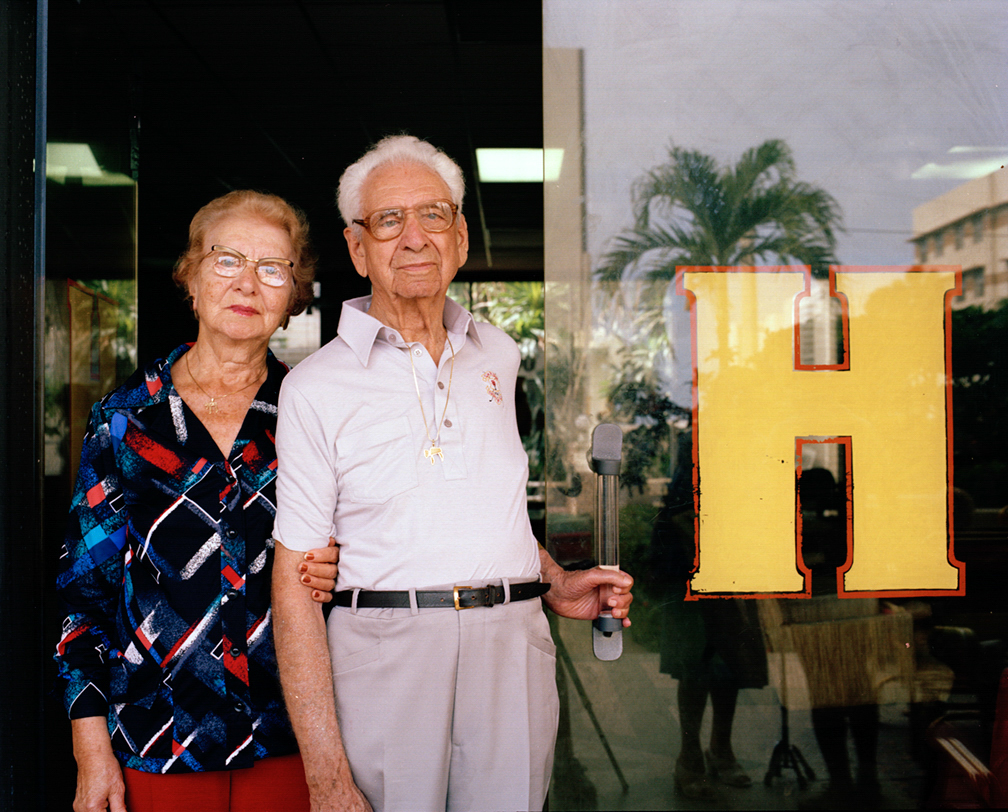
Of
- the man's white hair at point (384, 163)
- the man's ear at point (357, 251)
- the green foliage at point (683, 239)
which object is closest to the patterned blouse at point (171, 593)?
the man's ear at point (357, 251)

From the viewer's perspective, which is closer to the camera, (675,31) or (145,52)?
(675,31)

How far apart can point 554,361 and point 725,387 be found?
1.79ft

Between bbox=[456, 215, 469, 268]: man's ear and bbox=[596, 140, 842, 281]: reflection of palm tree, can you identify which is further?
bbox=[596, 140, 842, 281]: reflection of palm tree

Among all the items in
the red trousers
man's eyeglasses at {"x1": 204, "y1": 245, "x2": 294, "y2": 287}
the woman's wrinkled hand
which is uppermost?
man's eyeglasses at {"x1": 204, "y1": 245, "x2": 294, "y2": 287}

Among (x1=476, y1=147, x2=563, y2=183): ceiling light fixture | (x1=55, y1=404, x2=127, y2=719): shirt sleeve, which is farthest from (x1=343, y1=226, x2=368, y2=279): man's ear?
(x1=476, y1=147, x2=563, y2=183): ceiling light fixture

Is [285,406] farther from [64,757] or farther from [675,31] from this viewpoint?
[675,31]

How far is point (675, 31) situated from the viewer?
2484 mm

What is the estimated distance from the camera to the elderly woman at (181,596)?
169 cm

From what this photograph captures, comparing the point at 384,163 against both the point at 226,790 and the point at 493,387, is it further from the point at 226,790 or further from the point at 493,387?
the point at 226,790

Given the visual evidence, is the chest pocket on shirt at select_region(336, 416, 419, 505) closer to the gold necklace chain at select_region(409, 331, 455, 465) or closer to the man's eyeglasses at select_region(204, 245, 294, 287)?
the gold necklace chain at select_region(409, 331, 455, 465)

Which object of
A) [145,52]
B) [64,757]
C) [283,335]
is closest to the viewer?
[64,757]

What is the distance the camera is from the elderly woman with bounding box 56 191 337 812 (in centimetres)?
169

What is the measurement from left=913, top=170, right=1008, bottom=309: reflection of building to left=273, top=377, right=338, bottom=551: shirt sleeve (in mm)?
1974

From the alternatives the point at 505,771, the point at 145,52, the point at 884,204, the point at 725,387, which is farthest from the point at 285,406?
the point at 145,52
